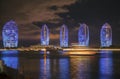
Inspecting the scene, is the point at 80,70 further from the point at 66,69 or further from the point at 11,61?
the point at 11,61

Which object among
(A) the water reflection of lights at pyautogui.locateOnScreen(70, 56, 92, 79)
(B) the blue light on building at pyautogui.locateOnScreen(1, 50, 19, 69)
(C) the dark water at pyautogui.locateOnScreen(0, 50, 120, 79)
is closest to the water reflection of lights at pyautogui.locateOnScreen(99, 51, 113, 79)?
(C) the dark water at pyautogui.locateOnScreen(0, 50, 120, 79)

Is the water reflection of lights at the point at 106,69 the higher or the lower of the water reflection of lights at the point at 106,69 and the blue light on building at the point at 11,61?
the lower

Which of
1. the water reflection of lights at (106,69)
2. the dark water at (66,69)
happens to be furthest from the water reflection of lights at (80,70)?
the water reflection of lights at (106,69)

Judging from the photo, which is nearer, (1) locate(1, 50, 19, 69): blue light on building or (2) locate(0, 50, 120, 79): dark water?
(2) locate(0, 50, 120, 79): dark water

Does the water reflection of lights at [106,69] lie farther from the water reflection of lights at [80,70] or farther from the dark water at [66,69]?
the water reflection of lights at [80,70]

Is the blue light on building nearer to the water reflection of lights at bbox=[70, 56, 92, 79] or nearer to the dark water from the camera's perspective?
the dark water

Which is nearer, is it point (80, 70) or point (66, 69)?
point (80, 70)

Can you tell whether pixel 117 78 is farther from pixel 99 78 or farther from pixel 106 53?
pixel 106 53

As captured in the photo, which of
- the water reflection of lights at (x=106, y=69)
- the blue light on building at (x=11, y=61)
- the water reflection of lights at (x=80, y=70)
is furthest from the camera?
the blue light on building at (x=11, y=61)

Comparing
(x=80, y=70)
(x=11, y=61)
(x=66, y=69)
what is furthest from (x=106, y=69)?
(x=11, y=61)

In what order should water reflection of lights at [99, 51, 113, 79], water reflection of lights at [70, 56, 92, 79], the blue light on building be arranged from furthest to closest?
1. the blue light on building
2. water reflection of lights at [99, 51, 113, 79]
3. water reflection of lights at [70, 56, 92, 79]

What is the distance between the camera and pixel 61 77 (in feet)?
43.8

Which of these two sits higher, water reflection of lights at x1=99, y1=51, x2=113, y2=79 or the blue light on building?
the blue light on building

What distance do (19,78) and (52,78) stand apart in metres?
5.29
